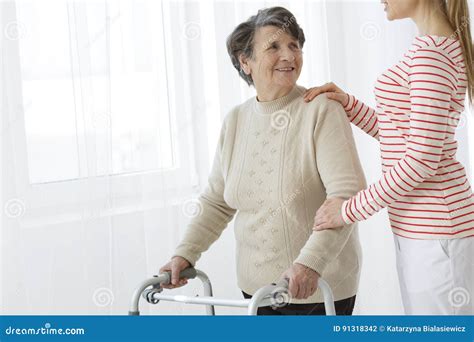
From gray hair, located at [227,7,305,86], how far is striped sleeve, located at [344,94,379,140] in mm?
177

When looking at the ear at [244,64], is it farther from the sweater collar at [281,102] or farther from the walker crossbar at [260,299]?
the walker crossbar at [260,299]

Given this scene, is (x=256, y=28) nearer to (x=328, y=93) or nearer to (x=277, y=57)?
(x=277, y=57)

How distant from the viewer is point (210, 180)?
172 cm

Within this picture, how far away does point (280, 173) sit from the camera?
1.53m

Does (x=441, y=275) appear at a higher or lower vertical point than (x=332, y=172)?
lower

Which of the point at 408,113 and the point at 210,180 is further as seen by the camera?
the point at 210,180

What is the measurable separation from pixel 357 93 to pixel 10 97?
1.23m

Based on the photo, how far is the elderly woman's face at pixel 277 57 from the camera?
1590mm

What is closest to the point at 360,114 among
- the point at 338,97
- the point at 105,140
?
the point at 338,97

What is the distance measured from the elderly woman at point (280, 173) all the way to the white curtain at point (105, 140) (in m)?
0.47

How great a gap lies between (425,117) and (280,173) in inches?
13.6
